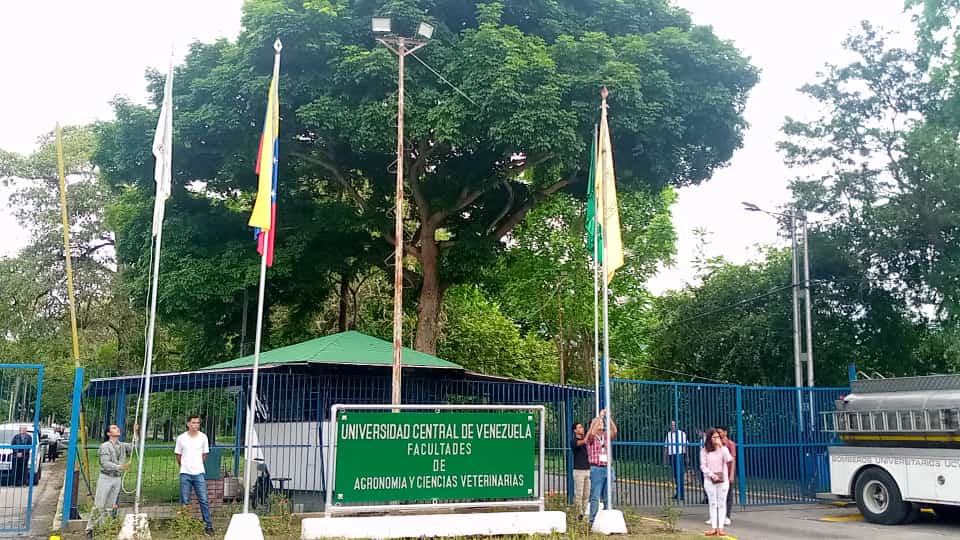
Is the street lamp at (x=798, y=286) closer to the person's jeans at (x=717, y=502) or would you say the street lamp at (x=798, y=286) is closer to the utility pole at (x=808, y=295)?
the utility pole at (x=808, y=295)

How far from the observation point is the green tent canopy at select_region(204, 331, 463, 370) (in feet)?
50.7

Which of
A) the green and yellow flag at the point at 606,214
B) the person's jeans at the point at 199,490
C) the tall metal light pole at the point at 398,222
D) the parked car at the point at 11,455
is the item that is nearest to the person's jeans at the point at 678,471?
the green and yellow flag at the point at 606,214

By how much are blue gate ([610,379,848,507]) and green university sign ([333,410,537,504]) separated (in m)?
4.18

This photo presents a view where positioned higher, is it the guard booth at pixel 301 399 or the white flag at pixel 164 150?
the white flag at pixel 164 150

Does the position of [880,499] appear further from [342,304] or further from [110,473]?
[342,304]

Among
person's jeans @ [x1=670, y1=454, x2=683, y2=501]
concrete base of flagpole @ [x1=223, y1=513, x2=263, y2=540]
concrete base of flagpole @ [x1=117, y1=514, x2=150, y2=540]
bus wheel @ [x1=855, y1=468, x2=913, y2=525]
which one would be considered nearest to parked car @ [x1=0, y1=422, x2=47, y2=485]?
concrete base of flagpole @ [x1=117, y1=514, x2=150, y2=540]

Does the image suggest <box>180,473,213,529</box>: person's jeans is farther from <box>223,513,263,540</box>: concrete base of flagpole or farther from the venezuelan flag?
the venezuelan flag

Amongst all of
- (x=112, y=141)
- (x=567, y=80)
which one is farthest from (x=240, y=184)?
(x=567, y=80)

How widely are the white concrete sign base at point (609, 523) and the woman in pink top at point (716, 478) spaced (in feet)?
5.49

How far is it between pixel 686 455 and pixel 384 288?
60.0 ft

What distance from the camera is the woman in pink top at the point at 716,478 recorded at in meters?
13.1

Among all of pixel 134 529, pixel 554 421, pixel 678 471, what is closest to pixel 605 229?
pixel 554 421

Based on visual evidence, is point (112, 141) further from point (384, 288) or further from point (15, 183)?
point (15, 183)

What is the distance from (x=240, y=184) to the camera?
2378 centimetres
